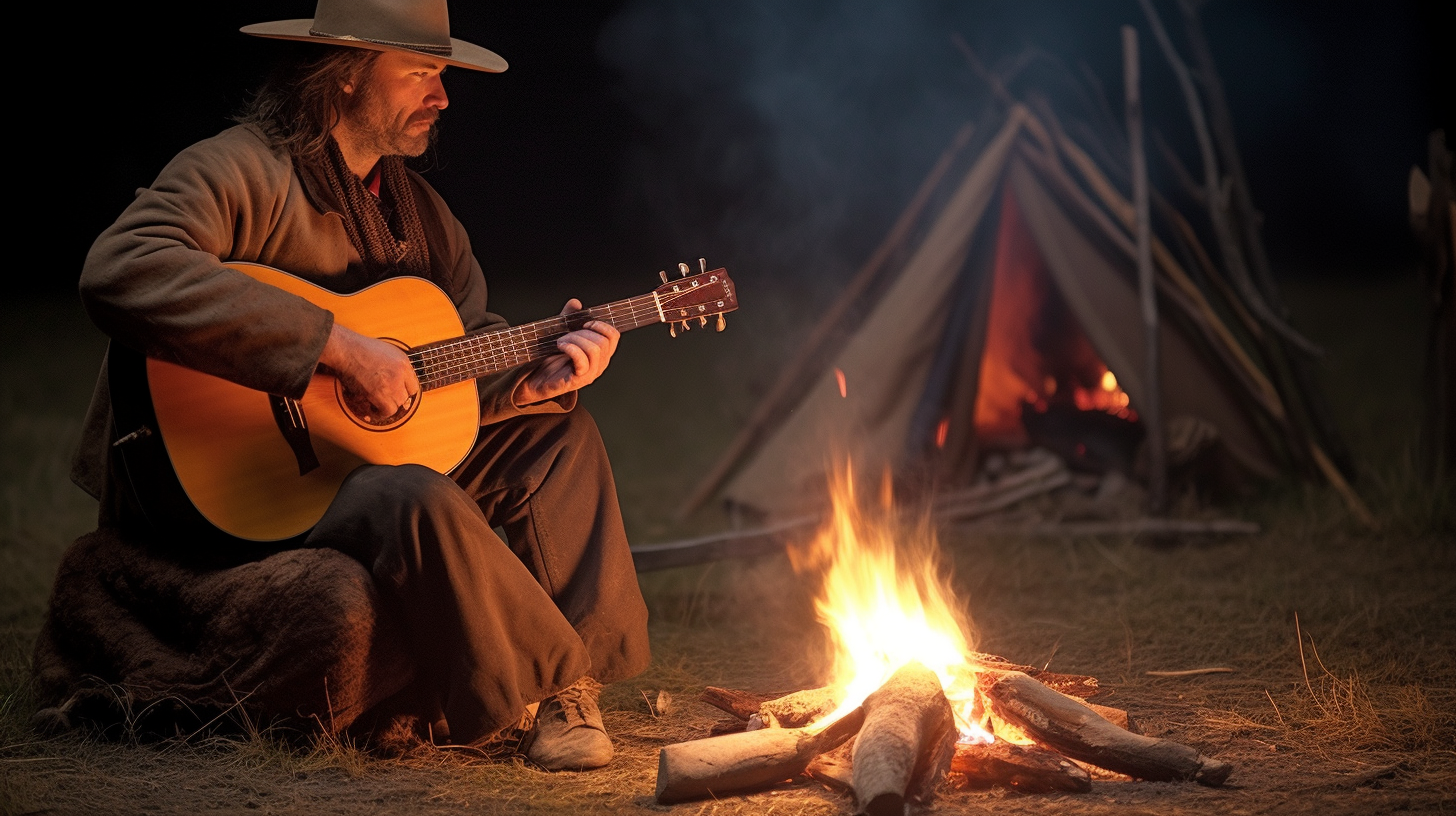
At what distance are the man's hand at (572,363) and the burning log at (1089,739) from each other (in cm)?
115

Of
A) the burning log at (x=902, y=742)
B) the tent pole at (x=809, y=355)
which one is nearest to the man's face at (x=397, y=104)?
the burning log at (x=902, y=742)

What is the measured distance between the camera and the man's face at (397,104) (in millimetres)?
2934

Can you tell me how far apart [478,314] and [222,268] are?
2.32 ft

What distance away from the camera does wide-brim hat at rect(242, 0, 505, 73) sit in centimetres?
282

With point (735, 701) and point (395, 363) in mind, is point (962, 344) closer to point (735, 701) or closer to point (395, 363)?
point (735, 701)

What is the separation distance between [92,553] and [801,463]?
2656mm

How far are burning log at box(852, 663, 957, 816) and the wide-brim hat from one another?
1721mm

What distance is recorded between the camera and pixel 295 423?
2652 mm

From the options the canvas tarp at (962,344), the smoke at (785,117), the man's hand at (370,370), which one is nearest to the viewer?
the man's hand at (370,370)

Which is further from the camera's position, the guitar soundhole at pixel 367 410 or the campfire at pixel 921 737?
the guitar soundhole at pixel 367 410

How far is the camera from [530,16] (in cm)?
743

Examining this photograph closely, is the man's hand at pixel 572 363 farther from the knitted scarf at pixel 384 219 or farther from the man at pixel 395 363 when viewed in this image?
the knitted scarf at pixel 384 219

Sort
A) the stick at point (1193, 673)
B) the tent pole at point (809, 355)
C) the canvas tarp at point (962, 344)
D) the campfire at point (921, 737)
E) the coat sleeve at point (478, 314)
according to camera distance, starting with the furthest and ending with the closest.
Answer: the tent pole at point (809, 355), the canvas tarp at point (962, 344), the stick at point (1193, 673), the coat sleeve at point (478, 314), the campfire at point (921, 737)

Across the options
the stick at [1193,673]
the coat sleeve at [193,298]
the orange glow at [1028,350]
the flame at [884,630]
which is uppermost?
the coat sleeve at [193,298]
